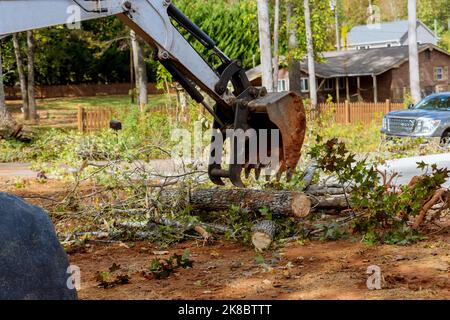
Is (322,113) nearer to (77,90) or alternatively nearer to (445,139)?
(445,139)

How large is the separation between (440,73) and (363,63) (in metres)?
7.31

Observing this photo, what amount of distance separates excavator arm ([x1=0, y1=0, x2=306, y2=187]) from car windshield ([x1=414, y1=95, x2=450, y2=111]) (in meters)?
13.3

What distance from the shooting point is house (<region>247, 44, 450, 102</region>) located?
45469 mm

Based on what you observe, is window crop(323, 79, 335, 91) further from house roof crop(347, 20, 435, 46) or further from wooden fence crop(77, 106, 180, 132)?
house roof crop(347, 20, 435, 46)

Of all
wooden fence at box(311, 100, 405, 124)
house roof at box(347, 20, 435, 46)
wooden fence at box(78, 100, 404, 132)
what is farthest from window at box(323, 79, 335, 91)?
house roof at box(347, 20, 435, 46)

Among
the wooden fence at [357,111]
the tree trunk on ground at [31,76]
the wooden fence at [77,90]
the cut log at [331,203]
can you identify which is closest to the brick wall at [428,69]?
the wooden fence at [357,111]

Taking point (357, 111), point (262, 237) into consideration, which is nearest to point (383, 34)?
point (357, 111)

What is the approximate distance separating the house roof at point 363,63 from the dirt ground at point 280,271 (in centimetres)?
3562

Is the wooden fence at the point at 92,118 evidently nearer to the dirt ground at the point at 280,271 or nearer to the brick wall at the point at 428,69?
the dirt ground at the point at 280,271

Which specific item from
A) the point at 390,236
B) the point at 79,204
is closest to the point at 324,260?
the point at 390,236

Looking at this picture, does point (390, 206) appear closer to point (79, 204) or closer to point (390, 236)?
point (390, 236)

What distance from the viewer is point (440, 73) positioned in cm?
5122
